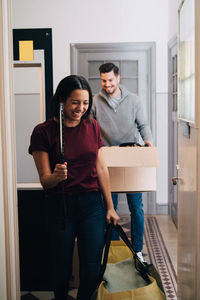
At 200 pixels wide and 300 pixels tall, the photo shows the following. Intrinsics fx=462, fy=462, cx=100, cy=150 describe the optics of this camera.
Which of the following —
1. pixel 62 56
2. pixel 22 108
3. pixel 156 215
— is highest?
pixel 62 56

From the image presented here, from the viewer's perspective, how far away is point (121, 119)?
427cm

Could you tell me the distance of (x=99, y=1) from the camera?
5.77 m

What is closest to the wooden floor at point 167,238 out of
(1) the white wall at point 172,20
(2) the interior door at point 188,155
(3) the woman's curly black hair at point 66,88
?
(2) the interior door at point 188,155

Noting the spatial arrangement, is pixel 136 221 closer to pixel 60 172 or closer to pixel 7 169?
pixel 60 172

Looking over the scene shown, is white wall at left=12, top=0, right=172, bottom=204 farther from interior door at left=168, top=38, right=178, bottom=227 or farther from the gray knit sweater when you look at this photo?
the gray knit sweater

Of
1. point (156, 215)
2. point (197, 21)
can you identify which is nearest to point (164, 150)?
point (156, 215)

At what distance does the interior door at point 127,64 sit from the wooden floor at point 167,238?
3.61 ft

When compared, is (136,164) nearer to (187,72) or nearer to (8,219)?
(187,72)

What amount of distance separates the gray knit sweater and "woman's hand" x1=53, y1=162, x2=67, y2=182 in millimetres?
2123

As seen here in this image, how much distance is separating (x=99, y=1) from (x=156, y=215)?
9.19 feet

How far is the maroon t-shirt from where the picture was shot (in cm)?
228

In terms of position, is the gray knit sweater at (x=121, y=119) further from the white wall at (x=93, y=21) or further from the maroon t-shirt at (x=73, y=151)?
the maroon t-shirt at (x=73, y=151)

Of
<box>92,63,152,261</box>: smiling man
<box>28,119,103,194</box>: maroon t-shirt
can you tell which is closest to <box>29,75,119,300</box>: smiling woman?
<box>28,119,103,194</box>: maroon t-shirt

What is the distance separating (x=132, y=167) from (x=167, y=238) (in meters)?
2.01
